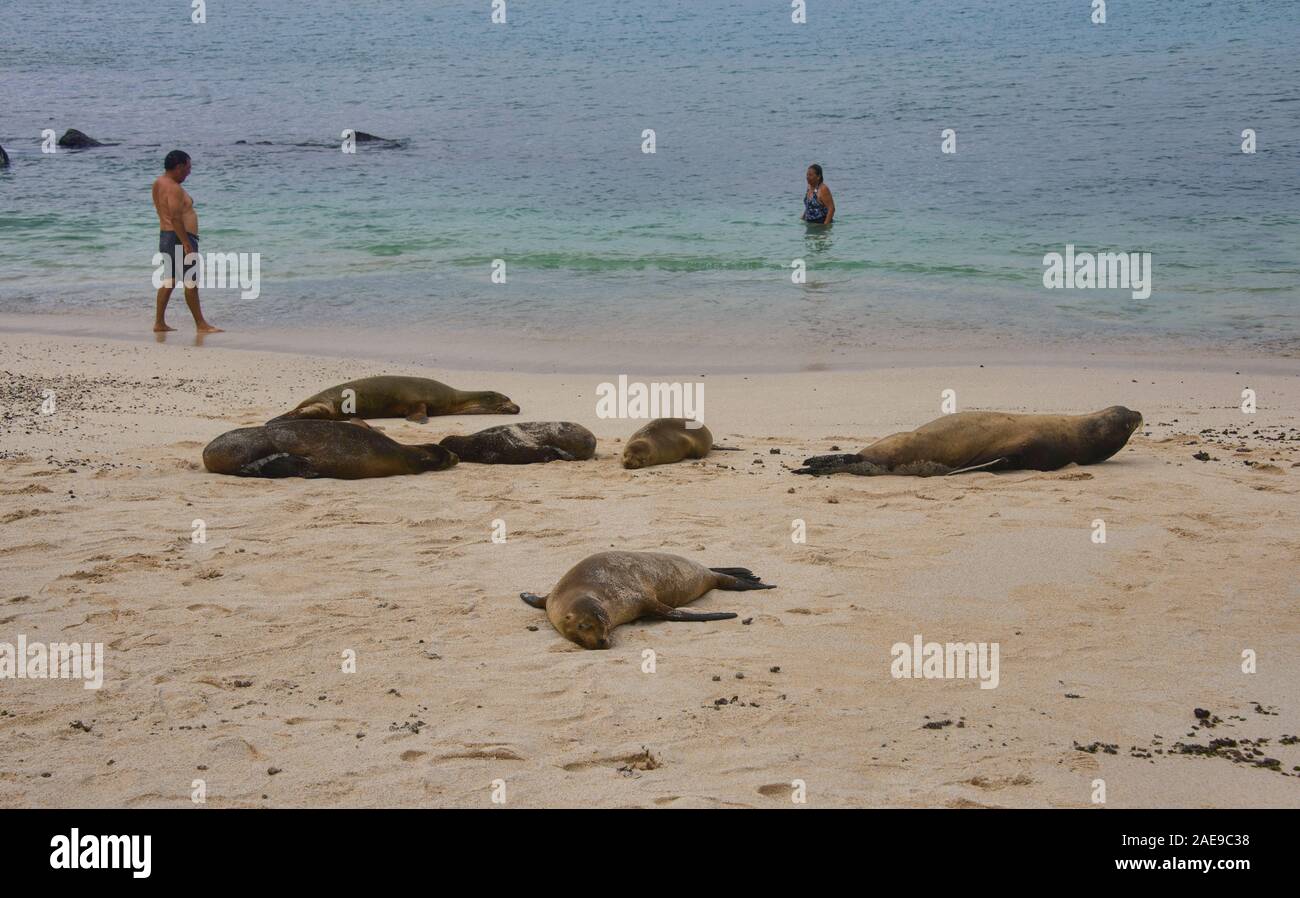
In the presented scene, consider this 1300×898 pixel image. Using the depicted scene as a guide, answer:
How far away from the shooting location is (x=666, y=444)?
325 inches

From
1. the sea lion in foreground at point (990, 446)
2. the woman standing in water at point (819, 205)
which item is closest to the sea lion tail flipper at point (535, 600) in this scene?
the sea lion in foreground at point (990, 446)

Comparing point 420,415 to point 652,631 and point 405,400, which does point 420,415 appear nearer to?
point 405,400

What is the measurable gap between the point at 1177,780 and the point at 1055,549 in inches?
95.5

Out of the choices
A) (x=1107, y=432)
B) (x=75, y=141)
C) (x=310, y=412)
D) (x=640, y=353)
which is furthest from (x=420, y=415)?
(x=75, y=141)

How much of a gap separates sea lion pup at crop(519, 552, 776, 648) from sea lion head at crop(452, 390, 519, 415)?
14.3 ft

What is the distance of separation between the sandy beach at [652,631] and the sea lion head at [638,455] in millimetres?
119

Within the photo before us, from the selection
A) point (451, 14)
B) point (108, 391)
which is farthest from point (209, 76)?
point (108, 391)

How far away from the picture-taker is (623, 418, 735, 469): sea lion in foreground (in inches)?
321

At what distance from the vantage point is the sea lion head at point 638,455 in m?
8.13

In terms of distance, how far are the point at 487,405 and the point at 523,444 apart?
5.58 feet

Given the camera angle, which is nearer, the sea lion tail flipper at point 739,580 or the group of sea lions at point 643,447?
the sea lion tail flipper at point 739,580
